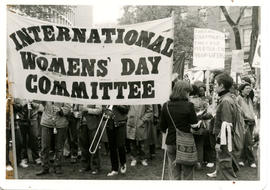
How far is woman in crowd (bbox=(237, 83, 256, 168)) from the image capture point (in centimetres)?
809

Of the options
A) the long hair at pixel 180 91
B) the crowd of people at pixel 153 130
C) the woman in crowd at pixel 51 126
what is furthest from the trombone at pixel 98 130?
the long hair at pixel 180 91

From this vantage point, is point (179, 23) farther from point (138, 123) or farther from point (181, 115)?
point (181, 115)

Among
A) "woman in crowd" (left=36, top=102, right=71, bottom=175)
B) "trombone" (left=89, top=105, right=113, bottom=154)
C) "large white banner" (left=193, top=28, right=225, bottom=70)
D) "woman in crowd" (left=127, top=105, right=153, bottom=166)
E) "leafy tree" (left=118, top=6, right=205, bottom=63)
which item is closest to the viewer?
"woman in crowd" (left=36, top=102, right=71, bottom=175)

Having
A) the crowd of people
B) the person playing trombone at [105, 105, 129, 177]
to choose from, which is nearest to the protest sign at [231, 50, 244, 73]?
the crowd of people

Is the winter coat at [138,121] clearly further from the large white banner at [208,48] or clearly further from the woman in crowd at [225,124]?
the woman in crowd at [225,124]

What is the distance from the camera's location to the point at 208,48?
27.6 feet

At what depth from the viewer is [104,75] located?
20.0 ft

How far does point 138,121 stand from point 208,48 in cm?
223

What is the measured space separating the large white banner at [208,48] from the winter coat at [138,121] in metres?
1.51

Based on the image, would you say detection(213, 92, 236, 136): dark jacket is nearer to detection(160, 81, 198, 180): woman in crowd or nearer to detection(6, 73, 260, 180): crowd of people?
detection(6, 73, 260, 180): crowd of people

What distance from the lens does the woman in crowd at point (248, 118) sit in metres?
8.09

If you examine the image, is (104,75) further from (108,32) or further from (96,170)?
(96,170)
